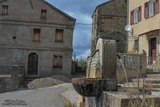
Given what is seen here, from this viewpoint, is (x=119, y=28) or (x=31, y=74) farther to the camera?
(x=119, y=28)

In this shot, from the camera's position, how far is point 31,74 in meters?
33.2

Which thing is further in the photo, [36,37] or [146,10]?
[36,37]

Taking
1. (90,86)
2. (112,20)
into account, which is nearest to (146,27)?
(112,20)

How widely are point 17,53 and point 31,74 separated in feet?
9.42

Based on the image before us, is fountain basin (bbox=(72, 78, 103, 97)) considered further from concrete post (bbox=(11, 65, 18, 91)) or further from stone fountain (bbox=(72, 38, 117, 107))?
concrete post (bbox=(11, 65, 18, 91))

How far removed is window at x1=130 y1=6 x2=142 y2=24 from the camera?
999 inches

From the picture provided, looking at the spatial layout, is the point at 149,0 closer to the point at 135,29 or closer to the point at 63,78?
the point at 135,29

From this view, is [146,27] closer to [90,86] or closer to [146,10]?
[146,10]

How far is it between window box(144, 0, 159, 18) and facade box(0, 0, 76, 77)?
12.0 meters

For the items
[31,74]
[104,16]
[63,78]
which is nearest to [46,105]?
[63,78]

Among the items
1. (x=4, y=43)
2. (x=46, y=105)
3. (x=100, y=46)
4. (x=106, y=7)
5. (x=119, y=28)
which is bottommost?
(x=46, y=105)

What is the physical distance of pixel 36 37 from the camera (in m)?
34.0

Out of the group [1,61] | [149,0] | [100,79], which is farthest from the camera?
[1,61]

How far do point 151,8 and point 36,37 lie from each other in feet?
50.2
